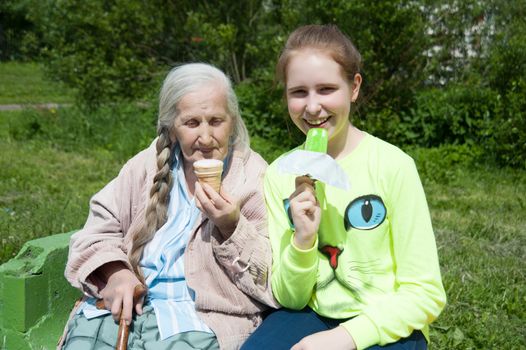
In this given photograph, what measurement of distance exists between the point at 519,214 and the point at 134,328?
4.41 meters

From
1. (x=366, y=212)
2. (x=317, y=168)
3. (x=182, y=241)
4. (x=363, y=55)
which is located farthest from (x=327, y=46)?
(x=363, y=55)

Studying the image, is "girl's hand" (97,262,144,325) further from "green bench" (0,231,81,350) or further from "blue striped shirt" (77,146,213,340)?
"green bench" (0,231,81,350)

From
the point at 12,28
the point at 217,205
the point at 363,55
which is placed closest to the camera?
the point at 217,205

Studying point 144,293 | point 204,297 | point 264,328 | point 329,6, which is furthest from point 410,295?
point 329,6

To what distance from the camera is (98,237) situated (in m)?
2.84

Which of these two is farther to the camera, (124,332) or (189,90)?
(189,90)

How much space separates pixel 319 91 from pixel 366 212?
1.51 feet

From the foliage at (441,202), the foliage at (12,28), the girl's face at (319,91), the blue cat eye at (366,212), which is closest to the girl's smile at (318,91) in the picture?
the girl's face at (319,91)

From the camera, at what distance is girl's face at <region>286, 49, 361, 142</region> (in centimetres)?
247

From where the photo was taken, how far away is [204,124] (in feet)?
9.22

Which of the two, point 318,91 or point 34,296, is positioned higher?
point 318,91

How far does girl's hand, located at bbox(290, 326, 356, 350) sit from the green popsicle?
0.61 m

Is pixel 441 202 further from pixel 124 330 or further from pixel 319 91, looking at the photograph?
pixel 124 330

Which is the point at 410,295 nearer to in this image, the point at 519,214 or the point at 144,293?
the point at 144,293
